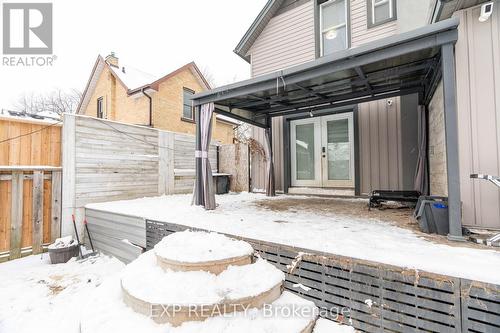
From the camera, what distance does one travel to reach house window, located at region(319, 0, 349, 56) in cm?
632

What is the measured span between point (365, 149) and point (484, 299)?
4660mm

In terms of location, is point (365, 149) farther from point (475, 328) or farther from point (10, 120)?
point (10, 120)

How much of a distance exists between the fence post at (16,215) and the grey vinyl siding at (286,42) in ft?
21.1

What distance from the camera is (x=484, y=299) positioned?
5.25ft

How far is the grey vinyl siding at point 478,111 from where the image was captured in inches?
108

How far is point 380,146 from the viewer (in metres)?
5.71

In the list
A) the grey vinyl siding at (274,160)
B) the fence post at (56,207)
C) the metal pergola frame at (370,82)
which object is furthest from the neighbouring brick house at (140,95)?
the metal pergola frame at (370,82)

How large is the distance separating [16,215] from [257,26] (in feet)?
24.6

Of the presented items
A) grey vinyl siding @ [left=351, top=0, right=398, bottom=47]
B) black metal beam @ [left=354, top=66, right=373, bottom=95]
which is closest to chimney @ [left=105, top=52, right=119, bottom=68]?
grey vinyl siding @ [left=351, top=0, right=398, bottom=47]

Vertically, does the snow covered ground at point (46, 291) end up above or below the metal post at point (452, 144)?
below

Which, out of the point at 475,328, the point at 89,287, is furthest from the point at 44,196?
the point at 475,328

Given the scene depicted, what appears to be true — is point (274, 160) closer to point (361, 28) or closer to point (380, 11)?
point (361, 28)

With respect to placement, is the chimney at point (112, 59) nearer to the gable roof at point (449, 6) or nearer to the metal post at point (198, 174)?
the metal post at point (198, 174)

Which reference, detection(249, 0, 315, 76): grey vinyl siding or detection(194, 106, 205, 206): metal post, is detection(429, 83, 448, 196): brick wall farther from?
detection(194, 106, 205, 206): metal post
